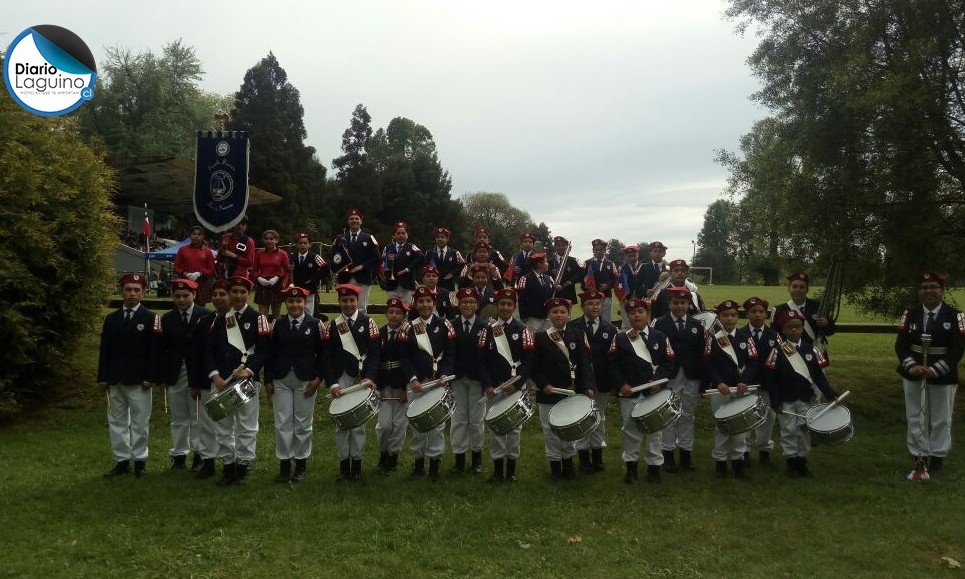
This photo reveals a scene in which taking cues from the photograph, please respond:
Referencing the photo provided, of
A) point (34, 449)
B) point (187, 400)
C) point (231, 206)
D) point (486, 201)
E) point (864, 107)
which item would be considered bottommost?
point (34, 449)

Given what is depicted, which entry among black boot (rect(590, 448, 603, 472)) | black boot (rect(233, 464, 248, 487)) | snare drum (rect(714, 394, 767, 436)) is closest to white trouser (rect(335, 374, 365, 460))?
black boot (rect(233, 464, 248, 487))

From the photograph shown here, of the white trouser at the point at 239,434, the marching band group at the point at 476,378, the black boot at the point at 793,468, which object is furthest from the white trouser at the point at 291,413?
the black boot at the point at 793,468

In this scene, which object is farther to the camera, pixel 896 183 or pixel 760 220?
pixel 760 220

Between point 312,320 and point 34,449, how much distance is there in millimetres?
5280

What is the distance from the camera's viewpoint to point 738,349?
8.62 metres

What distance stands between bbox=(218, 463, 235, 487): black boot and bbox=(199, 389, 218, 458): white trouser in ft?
0.80

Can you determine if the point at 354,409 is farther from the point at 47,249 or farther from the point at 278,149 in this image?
the point at 278,149

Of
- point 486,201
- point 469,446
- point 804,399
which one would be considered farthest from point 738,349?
point 486,201

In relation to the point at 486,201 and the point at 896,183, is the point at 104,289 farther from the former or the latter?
the point at 486,201

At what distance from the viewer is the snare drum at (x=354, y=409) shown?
746 centimetres

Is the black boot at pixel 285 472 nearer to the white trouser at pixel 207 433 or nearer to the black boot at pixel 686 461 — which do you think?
the white trouser at pixel 207 433

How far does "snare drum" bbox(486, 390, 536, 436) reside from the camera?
7.49 metres

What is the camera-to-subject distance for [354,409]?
744 cm

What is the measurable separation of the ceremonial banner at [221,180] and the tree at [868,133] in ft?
30.8
